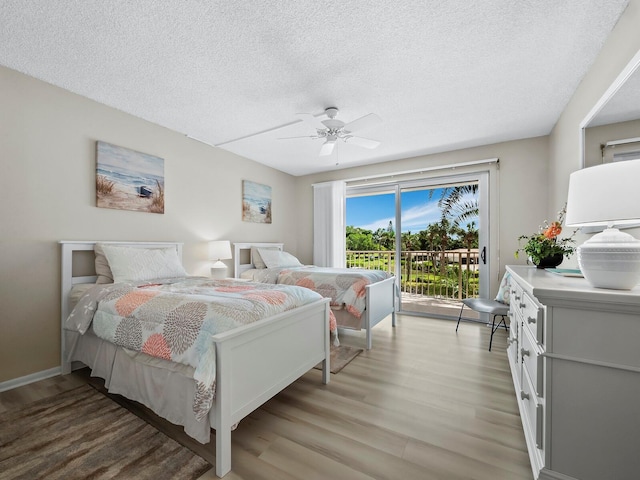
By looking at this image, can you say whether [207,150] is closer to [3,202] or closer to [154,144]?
[154,144]

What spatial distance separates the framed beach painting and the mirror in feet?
12.8

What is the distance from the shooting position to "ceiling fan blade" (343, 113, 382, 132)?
8.25ft

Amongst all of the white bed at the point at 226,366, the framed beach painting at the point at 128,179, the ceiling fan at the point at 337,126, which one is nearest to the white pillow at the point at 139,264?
the white bed at the point at 226,366

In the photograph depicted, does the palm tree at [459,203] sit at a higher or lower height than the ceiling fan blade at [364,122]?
lower

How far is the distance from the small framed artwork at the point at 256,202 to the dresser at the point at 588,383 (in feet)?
12.9

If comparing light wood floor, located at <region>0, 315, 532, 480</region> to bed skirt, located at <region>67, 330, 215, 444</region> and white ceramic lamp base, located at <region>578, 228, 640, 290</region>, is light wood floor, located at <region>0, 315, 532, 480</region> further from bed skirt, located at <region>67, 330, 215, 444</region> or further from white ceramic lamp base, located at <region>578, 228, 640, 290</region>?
white ceramic lamp base, located at <region>578, 228, 640, 290</region>

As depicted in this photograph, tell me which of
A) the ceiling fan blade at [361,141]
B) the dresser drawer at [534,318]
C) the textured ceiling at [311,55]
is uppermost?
the textured ceiling at [311,55]

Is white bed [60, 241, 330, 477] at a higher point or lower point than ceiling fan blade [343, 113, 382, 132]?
lower

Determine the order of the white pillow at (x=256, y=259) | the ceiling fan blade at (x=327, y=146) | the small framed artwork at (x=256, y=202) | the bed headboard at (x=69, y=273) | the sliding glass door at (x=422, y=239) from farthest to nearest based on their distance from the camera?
1. the sliding glass door at (x=422, y=239)
2. the small framed artwork at (x=256, y=202)
3. the white pillow at (x=256, y=259)
4. the ceiling fan blade at (x=327, y=146)
5. the bed headboard at (x=69, y=273)

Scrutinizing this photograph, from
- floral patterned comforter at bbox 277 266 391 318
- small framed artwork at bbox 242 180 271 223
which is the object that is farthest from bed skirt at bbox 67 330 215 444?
small framed artwork at bbox 242 180 271 223

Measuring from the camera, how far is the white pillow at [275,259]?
167 inches

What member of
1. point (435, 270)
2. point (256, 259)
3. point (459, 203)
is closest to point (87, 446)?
point (256, 259)

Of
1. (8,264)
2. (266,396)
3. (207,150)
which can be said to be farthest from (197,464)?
(207,150)

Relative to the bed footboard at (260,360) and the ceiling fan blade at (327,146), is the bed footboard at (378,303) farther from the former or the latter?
the ceiling fan blade at (327,146)
